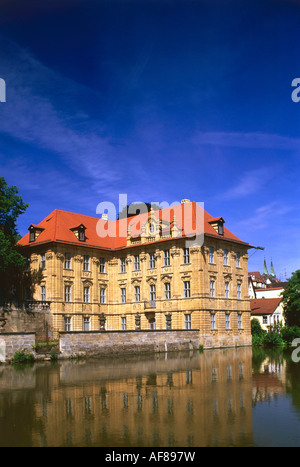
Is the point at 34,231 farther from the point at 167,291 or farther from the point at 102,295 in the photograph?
the point at 167,291

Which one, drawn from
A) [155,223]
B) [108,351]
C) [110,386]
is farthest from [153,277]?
[110,386]

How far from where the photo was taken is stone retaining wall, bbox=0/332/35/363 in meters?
29.7

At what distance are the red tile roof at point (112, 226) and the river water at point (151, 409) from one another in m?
24.7

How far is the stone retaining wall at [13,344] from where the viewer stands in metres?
29.7

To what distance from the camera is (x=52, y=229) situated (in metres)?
49.2

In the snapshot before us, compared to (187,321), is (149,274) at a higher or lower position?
higher

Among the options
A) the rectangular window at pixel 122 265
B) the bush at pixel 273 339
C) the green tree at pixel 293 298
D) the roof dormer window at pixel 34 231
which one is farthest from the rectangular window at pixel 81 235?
the green tree at pixel 293 298

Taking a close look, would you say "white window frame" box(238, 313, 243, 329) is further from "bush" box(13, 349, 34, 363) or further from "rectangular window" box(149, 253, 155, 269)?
"bush" box(13, 349, 34, 363)

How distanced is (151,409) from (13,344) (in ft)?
62.9

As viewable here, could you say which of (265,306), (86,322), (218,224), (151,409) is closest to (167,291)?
(218,224)

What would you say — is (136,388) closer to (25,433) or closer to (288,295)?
(25,433)

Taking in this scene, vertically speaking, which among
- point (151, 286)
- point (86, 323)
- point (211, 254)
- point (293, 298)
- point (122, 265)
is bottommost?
point (86, 323)

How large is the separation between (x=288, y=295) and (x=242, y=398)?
40124 millimetres

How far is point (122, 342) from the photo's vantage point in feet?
116
